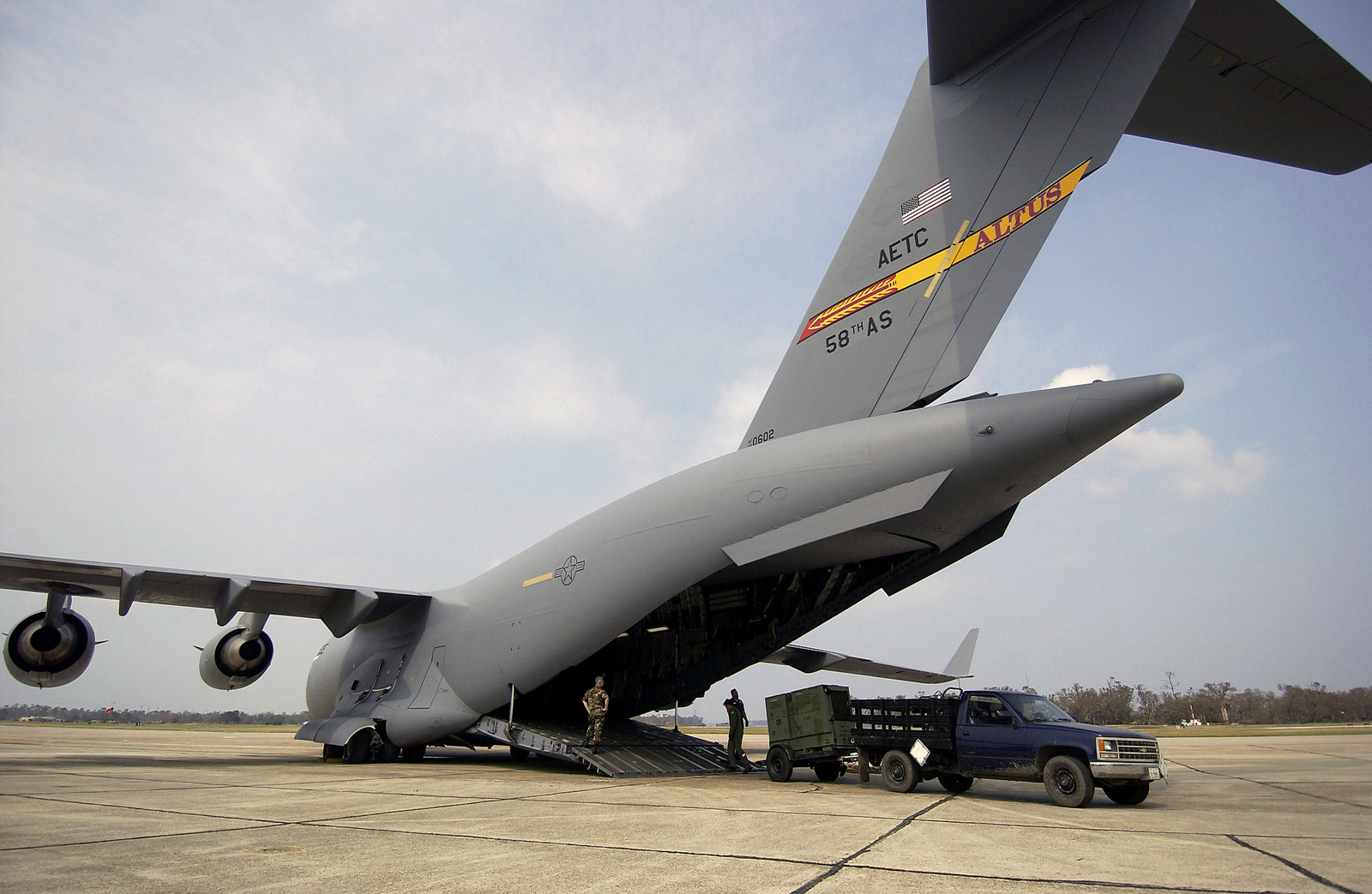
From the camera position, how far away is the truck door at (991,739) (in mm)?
6977

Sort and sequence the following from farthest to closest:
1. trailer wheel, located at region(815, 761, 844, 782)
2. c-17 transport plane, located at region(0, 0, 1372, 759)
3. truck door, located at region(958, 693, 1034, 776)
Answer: trailer wheel, located at region(815, 761, 844, 782), truck door, located at region(958, 693, 1034, 776), c-17 transport plane, located at region(0, 0, 1372, 759)

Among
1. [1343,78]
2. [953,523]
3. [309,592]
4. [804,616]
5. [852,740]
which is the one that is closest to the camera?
[1343,78]

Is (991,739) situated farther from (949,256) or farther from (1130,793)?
(949,256)

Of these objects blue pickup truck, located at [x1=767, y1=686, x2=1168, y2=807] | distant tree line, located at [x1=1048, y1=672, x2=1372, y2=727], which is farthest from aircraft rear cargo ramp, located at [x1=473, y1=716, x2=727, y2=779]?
distant tree line, located at [x1=1048, y1=672, x2=1372, y2=727]

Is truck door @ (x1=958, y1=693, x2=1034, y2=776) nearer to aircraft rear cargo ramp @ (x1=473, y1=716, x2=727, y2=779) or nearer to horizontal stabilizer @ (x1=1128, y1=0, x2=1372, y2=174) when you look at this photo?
aircraft rear cargo ramp @ (x1=473, y1=716, x2=727, y2=779)

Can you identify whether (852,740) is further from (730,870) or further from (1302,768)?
(1302,768)

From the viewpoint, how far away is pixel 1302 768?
10695 millimetres

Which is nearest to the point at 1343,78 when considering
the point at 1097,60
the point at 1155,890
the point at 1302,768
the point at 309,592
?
the point at 1097,60

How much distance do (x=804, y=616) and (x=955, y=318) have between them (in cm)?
422

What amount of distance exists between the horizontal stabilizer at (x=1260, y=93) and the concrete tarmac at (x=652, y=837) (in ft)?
16.3

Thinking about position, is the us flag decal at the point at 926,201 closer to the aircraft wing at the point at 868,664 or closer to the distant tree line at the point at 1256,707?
the aircraft wing at the point at 868,664

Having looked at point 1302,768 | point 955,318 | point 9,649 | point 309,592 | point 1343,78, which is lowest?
point 1302,768

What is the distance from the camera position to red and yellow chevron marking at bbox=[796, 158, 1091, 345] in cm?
646

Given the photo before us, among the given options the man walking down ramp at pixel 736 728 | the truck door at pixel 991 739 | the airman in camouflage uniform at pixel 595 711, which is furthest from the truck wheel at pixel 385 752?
the truck door at pixel 991 739
